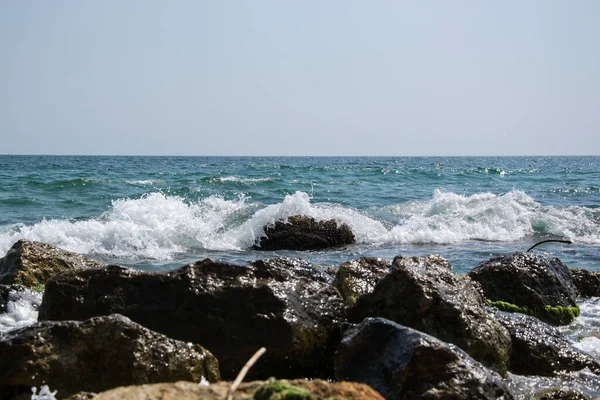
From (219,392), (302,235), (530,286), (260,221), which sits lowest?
(302,235)

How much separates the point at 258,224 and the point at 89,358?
9258mm

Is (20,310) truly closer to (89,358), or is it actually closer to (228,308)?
(228,308)

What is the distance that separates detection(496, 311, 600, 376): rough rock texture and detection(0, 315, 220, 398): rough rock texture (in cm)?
269

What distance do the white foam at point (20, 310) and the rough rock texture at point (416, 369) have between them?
11.4ft

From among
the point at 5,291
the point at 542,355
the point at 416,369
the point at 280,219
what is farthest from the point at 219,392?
the point at 280,219

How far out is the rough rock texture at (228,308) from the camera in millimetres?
4328

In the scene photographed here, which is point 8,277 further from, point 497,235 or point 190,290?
point 497,235

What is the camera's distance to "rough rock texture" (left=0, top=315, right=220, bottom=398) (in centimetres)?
345

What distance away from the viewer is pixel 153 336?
11.8ft

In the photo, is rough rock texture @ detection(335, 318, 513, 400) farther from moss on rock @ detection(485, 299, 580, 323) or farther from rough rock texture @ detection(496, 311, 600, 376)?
moss on rock @ detection(485, 299, 580, 323)

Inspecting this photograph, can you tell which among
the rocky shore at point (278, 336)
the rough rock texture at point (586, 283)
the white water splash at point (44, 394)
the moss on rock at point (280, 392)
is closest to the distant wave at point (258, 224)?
the rough rock texture at point (586, 283)

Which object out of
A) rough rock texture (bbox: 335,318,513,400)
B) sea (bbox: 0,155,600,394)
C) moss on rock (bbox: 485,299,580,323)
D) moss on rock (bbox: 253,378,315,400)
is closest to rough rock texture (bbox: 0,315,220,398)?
rough rock texture (bbox: 335,318,513,400)

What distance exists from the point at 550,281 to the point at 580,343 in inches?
40.5

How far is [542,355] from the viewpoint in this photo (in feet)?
16.5
